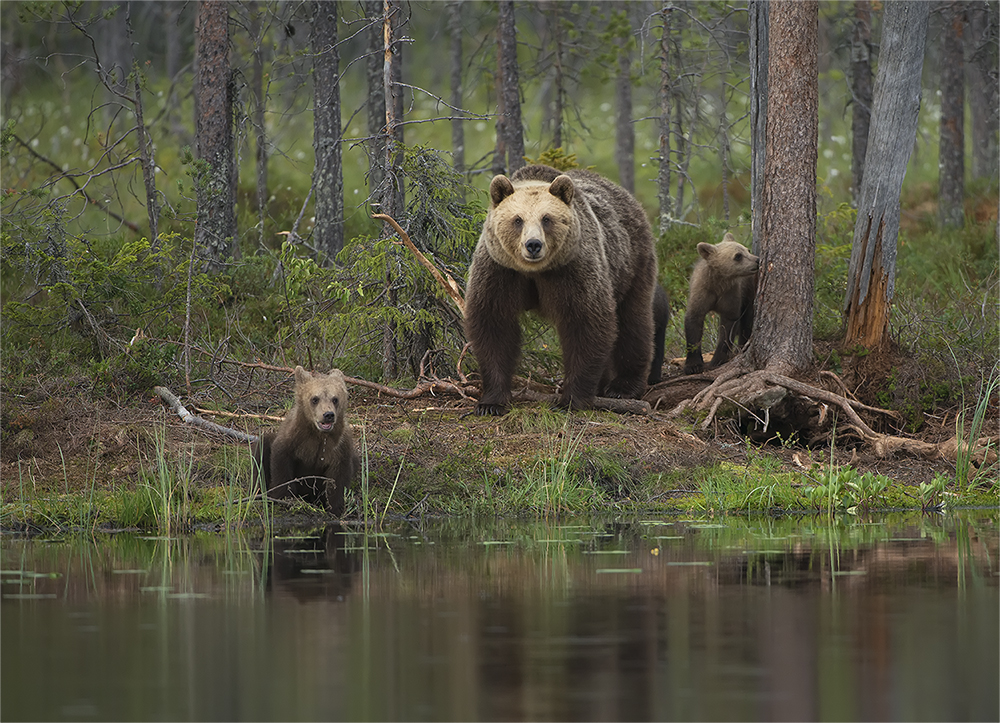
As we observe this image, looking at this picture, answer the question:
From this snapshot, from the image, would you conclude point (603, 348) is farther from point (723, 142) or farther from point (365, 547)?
point (723, 142)

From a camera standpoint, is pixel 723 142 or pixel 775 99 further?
pixel 723 142

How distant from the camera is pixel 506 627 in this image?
5242 mm

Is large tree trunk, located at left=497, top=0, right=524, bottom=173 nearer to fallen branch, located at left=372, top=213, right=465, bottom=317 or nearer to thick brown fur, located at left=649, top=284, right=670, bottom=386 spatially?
thick brown fur, located at left=649, top=284, right=670, bottom=386

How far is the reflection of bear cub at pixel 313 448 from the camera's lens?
26.7ft

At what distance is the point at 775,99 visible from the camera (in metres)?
10.7

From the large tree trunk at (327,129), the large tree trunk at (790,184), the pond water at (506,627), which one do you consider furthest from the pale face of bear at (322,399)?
the large tree trunk at (327,129)

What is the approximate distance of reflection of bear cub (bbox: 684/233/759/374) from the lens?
1139cm

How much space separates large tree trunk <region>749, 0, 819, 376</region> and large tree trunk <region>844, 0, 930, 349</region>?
516 millimetres

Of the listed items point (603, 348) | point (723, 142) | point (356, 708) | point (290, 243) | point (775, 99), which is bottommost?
point (356, 708)

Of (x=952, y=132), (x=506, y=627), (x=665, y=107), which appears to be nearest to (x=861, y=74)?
(x=952, y=132)

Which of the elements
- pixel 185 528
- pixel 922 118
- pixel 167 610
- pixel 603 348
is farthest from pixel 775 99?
pixel 922 118

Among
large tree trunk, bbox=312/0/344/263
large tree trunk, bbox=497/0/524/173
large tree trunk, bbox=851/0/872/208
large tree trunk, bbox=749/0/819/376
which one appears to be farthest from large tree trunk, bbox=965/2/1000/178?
large tree trunk, bbox=312/0/344/263

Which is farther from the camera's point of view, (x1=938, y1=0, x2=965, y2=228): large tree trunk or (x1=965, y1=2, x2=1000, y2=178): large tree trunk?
(x1=938, y1=0, x2=965, y2=228): large tree trunk

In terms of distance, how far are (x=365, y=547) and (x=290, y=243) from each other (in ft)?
14.5
